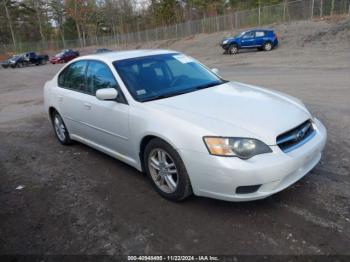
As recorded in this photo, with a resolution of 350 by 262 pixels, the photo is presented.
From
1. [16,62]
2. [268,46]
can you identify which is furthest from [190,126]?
[16,62]

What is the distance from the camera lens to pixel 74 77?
5066mm

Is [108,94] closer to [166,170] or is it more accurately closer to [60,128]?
[166,170]

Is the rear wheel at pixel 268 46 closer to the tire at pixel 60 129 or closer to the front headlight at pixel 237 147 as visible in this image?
the tire at pixel 60 129

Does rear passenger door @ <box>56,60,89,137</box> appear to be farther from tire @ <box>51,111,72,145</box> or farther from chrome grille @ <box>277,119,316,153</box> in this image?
chrome grille @ <box>277,119,316,153</box>

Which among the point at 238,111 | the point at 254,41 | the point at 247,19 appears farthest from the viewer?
the point at 247,19

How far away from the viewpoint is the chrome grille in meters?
3.07

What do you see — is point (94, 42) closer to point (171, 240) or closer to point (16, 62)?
point (16, 62)

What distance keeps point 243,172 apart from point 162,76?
1.86 m

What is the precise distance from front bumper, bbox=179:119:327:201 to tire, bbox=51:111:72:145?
3.08 m

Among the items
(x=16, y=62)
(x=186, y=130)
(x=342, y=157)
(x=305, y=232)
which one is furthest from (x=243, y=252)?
(x=16, y=62)

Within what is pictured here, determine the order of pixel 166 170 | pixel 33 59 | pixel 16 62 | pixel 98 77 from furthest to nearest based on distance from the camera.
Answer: pixel 33 59
pixel 16 62
pixel 98 77
pixel 166 170

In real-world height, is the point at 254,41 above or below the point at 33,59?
above

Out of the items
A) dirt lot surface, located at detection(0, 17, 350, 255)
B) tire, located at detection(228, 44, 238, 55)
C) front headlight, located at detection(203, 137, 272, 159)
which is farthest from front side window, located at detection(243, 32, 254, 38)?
front headlight, located at detection(203, 137, 272, 159)

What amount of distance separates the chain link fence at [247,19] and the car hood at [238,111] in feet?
88.4
